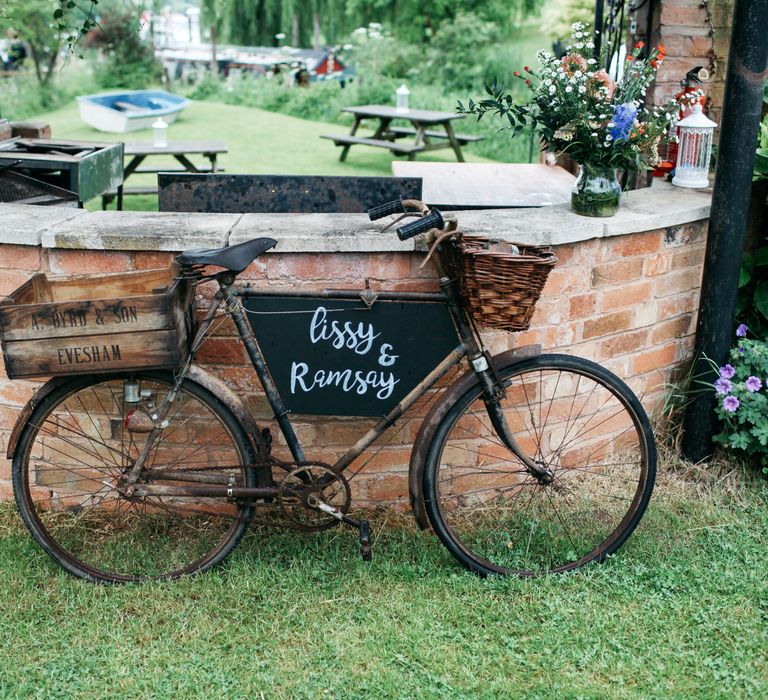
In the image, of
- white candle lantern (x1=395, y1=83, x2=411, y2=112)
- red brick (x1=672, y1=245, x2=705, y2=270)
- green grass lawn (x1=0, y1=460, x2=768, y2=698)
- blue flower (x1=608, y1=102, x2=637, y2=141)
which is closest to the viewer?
green grass lawn (x1=0, y1=460, x2=768, y2=698)

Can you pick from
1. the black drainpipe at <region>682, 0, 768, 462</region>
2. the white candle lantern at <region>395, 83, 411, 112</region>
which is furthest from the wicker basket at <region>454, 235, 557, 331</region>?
the white candle lantern at <region>395, 83, 411, 112</region>

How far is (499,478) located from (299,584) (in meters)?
0.95

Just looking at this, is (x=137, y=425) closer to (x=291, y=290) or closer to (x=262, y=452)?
(x=262, y=452)

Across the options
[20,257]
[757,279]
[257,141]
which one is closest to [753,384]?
[757,279]

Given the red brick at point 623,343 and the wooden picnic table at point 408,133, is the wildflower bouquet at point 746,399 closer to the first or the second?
the red brick at point 623,343

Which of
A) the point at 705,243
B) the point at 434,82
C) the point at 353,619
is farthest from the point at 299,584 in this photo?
the point at 434,82

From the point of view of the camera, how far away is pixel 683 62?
434 centimetres

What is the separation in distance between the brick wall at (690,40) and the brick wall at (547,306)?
2.69 feet

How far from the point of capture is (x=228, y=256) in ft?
9.41

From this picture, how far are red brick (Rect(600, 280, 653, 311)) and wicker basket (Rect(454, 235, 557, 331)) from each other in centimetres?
84

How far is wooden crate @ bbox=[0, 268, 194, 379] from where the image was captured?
2830 mm

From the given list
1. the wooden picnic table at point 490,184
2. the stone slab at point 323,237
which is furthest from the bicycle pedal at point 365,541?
the wooden picnic table at point 490,184

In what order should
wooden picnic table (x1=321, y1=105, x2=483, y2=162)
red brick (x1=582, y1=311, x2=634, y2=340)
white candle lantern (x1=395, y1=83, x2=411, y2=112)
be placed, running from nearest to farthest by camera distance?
1. red brick (x1=582, y1=311, x2=634, y2=340)
2. wooden picnic table (x1=321, y1=105, x2=483, y2=162)
3. white candle lantern (x1=395, y1=83, x2=411, y2=112)

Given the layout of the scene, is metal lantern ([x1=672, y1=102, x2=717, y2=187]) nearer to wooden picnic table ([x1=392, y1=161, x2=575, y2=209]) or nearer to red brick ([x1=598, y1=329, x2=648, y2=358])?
wooden picnic table ([x1=392, y1=161, x2=575, y2=209])
